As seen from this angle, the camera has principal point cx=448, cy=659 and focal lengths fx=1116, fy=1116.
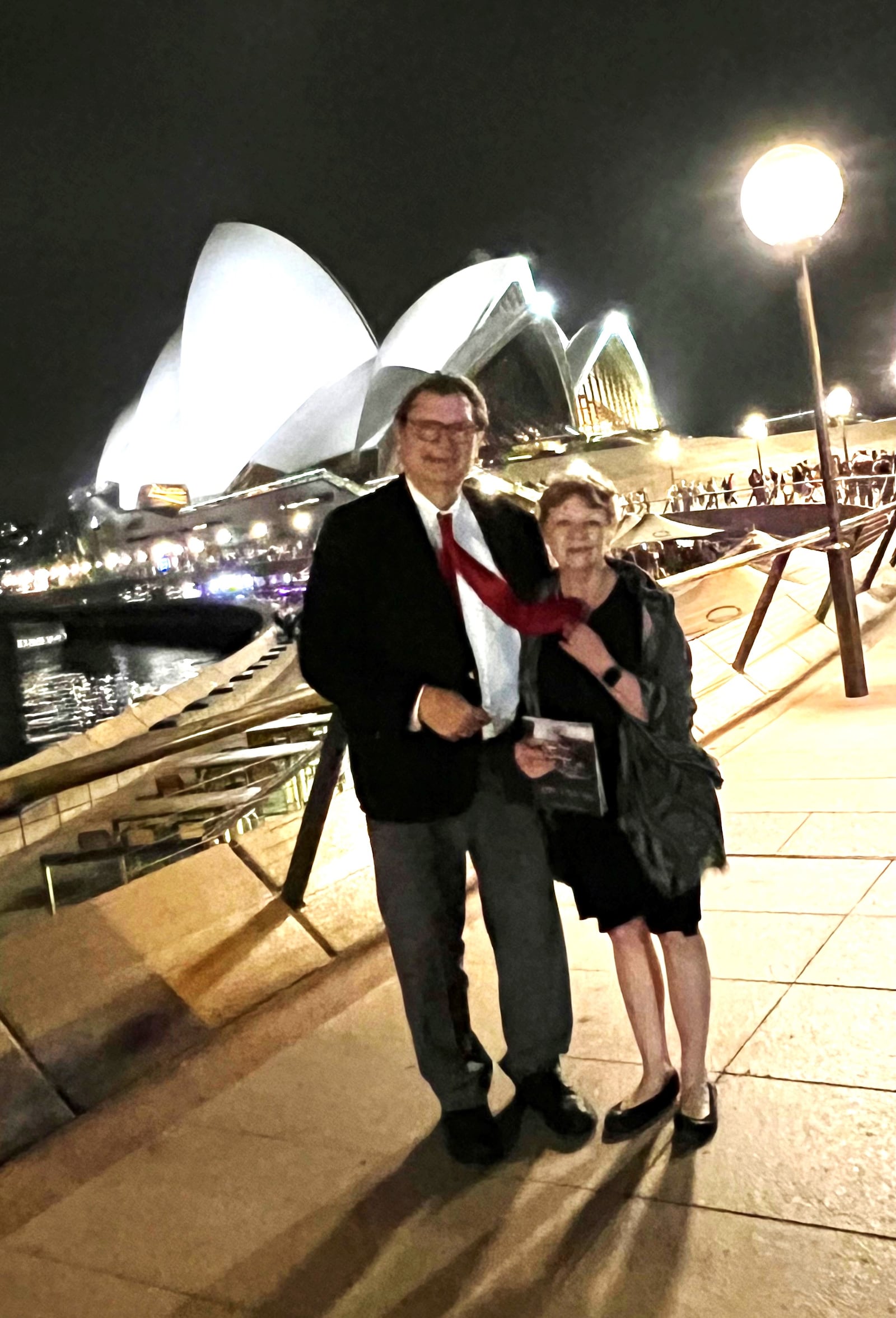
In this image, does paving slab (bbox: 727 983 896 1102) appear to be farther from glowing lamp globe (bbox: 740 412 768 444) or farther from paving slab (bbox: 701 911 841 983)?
glowing lamp globe (bbox: 740 412 768 444)

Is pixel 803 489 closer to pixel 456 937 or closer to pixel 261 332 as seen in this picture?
pixel 261 332

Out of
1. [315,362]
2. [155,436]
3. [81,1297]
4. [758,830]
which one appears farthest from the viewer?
[155,436]

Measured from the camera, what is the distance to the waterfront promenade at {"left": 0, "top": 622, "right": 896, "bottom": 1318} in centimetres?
177

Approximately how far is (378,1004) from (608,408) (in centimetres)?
5991

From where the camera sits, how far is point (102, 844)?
24.9 ft

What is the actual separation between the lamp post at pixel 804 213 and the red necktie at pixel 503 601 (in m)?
4.62

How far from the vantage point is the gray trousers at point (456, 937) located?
7.38ft

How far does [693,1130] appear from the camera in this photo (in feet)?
6.95

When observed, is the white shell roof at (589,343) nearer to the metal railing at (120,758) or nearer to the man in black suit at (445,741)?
the metal railing at (120,758)

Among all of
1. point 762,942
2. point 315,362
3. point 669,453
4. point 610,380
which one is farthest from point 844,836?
point 610,380

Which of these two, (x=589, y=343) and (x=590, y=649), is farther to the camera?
(x=589, y=343)

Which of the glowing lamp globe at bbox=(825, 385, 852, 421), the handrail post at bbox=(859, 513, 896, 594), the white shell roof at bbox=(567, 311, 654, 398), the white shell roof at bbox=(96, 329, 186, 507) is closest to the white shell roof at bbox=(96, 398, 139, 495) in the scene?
the white shell roof at bbox=(96, 329, 186, 507)

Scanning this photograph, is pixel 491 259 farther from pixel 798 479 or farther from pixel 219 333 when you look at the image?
pixel 798 479

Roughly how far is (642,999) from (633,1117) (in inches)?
8.9
